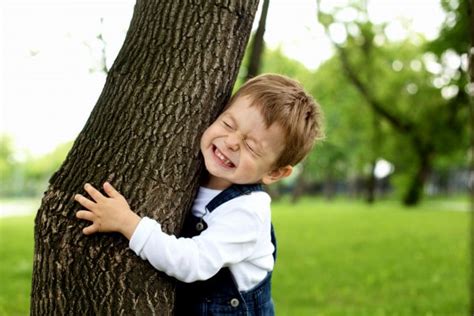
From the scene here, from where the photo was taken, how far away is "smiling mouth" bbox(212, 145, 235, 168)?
2764 mm

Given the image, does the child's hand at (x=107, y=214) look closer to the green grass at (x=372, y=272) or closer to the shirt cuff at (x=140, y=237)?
the shirt cuff at (x=140, y=237)

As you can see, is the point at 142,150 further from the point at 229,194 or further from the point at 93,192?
the point at 229,194

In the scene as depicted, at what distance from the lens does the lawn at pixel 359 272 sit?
6941 millimetres

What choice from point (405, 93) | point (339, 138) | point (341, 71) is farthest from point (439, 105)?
point (339, 138)

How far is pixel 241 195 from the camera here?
2787 mm

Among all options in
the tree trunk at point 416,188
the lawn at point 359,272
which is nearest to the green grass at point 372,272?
the lawn at point 359,272

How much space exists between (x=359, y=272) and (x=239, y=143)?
682cm

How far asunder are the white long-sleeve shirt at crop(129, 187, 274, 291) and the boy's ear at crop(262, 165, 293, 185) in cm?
7

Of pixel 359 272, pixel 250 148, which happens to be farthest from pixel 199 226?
pixel 359 272

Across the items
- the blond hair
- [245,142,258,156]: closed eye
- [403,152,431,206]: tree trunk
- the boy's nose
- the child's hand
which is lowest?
[403,152,431,206]: tree trunk

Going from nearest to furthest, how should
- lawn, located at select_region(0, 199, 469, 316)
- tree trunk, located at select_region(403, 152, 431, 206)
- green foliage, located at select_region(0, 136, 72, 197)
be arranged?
lawn, located at select_region(0, 199, 469, 316)
tree trunk, located at select_region(403, 152, 431, 206)
green foliage, located at select_region(0, 136, 72, 197)

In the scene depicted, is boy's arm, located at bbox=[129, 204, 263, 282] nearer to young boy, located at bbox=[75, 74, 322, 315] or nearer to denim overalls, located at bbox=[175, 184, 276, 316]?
young boy, located at bbox=[75, 74, 322, 315]

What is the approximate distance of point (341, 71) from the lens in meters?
32.2

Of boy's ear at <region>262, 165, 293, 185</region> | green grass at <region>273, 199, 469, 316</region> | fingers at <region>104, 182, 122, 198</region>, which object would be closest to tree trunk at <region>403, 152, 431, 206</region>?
green grass at <region>273, 199, 469, 316</region>
